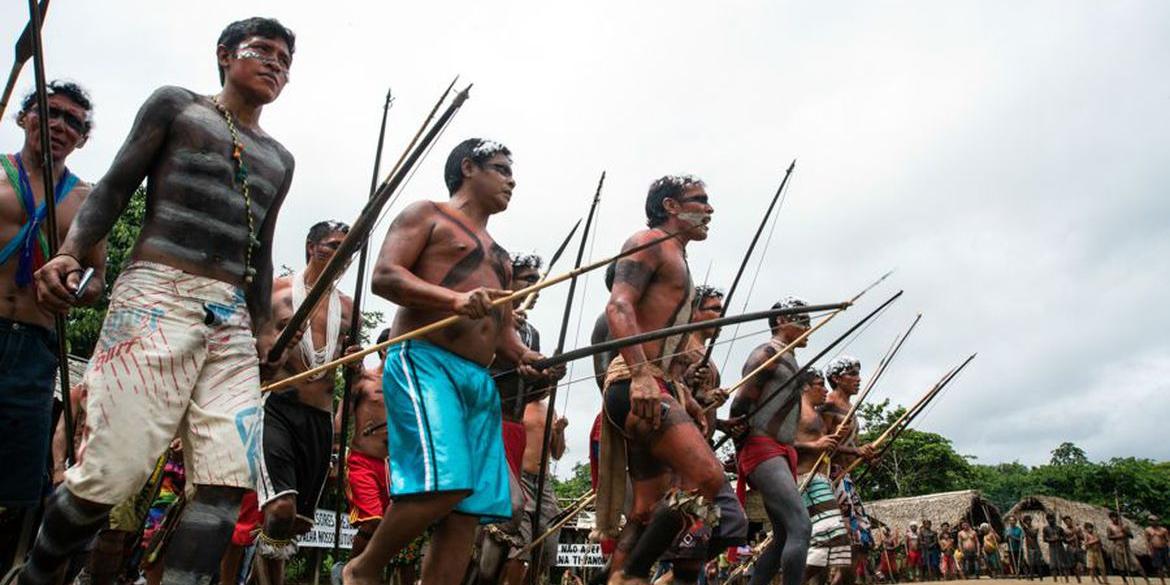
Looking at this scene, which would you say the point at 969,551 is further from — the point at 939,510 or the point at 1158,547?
the point at 939,510

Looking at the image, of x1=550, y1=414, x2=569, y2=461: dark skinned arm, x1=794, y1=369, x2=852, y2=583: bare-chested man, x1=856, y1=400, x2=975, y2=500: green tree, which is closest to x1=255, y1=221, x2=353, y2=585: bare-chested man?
x1=550, y1=414, x2=569, y2=461: dark skinned arm

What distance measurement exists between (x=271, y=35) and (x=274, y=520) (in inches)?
108

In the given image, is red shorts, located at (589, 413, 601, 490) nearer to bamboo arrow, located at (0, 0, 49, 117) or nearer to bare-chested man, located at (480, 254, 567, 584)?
bare-chested man, located at (480, 254, 567, 584)

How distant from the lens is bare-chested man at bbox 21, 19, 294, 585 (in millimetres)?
2670

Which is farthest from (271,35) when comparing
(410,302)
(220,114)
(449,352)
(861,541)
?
(861,541)

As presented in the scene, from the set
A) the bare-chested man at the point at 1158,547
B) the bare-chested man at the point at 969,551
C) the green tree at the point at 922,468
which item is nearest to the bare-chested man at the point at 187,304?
the bare-chested man at the point at 1158,547

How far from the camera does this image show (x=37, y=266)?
148 inches

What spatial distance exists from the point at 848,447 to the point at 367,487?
15.0 ft

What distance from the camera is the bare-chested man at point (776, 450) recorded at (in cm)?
568

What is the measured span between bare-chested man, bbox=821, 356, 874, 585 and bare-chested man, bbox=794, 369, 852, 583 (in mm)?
278

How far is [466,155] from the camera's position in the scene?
4.25 metres

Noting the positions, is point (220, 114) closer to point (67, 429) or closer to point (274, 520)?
point (67, 429)

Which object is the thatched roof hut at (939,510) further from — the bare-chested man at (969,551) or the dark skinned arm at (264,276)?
the dark skinned arm at (264,276)

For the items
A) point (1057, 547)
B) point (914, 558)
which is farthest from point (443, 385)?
point (914, 558)
